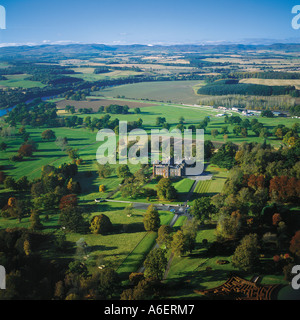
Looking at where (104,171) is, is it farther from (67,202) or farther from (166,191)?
(166,191)

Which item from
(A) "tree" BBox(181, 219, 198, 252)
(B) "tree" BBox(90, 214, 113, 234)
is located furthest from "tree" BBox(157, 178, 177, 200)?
(B) "tree" BBox(90, 214, 113, 234)

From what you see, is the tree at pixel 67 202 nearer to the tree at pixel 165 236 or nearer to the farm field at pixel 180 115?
the tree at pixel 165 236


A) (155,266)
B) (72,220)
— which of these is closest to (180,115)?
(72,220)

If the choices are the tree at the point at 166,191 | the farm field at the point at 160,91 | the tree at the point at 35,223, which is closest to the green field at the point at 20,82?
the farm field at the point at 160,91

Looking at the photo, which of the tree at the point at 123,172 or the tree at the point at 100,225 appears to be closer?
the tree at the point at 100,225

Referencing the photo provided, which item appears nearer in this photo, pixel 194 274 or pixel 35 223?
pixel 194 274

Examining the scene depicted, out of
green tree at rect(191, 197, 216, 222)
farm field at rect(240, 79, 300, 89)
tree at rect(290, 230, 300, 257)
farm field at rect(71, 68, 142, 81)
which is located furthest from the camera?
farm field at rect(71, 68, 142, 81)

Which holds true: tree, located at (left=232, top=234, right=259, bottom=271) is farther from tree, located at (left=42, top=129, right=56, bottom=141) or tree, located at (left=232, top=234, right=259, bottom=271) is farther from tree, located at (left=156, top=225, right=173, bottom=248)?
tree, located at (left=42, top=129, right=56, bottom=141)

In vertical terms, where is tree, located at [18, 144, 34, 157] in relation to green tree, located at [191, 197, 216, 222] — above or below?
above

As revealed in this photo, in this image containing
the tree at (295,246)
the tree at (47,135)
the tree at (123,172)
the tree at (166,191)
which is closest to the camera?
the tree at (295,246)

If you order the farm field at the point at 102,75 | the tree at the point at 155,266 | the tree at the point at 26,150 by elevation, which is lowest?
the tree at the point at 155,266

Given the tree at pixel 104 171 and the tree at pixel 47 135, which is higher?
the tree at pixel 47 135
